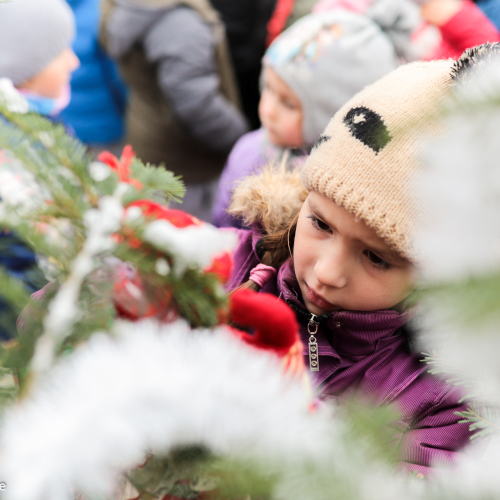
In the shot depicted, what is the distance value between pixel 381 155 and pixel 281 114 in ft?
3.01

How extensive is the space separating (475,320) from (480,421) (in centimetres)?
41

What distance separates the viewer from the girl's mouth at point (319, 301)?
2.98ft

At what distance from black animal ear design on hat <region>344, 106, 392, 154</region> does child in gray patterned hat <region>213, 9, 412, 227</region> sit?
0.65m

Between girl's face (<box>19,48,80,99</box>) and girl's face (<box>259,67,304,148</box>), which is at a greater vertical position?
girl's face (<box>259,67,304,148</box>)

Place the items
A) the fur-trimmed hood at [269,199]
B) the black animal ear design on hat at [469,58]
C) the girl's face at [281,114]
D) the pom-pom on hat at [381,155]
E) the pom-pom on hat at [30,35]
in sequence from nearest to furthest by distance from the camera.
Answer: the black animal ear design on hat at [469,58] < the pom-pom on hat at [381,155] < the fur-trimmed hood at [269,199] < the pom-pom on hat at [30,35] < the girl's face at [281,114]

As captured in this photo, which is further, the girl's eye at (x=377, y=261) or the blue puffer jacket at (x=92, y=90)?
the blue puffer jacket at (x=92, y=90)

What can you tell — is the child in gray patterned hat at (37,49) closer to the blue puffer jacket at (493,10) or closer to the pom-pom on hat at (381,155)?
the pom-pom on hat at (381,155)

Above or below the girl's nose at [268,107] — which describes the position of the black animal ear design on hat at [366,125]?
above

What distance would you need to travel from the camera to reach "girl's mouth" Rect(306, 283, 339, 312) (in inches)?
35.8

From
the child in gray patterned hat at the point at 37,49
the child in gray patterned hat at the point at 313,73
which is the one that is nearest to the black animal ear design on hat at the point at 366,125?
the child in gray patterned hat at the point at 313,73

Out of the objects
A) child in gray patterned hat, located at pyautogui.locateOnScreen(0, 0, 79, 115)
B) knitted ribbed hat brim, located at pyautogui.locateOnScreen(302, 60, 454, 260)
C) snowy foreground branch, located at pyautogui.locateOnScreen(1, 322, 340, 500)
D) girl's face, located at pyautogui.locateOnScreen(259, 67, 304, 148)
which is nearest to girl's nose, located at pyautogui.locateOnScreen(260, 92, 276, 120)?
girl's face, located at pyautogui.locateOnScreen(259, 67, 304, 148)

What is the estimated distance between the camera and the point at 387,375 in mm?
934

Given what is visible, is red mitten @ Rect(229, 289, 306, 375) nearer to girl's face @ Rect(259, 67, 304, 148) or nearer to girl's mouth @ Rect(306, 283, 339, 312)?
girl's mouth @ Rect(306, 283, 339, 312)

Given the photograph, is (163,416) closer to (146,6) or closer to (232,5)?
(146,6)
